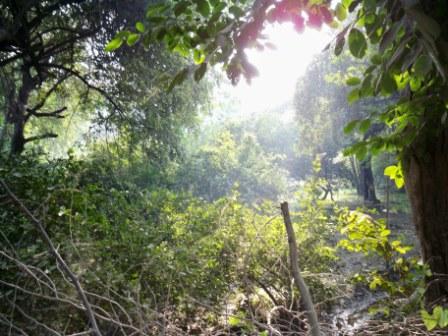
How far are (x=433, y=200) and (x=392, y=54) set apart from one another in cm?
93

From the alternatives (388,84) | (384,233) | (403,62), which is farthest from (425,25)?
(384,233)

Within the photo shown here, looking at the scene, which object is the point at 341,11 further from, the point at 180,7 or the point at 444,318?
the point at 444,318

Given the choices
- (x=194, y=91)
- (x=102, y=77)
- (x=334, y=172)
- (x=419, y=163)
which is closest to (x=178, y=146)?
(x=194, y=91)

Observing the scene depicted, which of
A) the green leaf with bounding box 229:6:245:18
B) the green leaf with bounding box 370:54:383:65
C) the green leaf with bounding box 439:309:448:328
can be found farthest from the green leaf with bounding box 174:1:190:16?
the green leaf with bounding box 439:309:448:328

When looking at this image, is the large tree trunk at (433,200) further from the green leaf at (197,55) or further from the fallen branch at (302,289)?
the green leaf at (197,55)

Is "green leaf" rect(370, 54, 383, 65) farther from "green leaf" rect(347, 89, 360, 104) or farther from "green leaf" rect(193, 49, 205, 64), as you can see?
"green leaf" rect(193, 49, 205, 64)

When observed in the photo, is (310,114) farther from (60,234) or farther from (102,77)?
(60,234)

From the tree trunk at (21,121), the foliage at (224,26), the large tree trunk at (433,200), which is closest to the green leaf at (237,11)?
the foliage at (224,26)

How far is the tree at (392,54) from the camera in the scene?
1.12 meters

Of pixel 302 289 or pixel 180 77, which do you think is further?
pixel 180 77

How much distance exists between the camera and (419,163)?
1.92m

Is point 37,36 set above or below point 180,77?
above

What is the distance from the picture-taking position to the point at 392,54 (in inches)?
52.9

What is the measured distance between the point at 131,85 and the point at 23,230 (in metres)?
4.71
